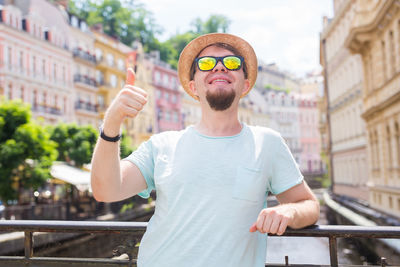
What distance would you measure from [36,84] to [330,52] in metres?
22.4

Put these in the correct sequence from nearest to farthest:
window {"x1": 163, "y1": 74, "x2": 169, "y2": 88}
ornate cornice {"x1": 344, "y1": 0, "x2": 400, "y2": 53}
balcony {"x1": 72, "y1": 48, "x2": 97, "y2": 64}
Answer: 1. ornate cornice {"x1": 344, "y1": 0, "x2": 400, "y2": 53}
2. balcony {"x1": 72, "y1": 48, "x2": 97, "y2": 64}
3. window {"x1": 163, "y1": 74, "x2": 169, "y2": 88}

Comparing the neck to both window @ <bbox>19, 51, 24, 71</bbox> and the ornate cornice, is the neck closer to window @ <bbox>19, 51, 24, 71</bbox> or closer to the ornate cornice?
the ornate cornice

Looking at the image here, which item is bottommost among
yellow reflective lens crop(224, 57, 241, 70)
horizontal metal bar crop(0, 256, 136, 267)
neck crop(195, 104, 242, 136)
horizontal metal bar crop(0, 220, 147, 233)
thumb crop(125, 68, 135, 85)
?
horizontal metal bar crop(0, 256, 136, 267)

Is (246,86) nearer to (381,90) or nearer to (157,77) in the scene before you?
(381,90)

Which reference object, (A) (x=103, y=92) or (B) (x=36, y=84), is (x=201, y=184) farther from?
(A) (x=103, y=92)

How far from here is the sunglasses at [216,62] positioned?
7.47 ft

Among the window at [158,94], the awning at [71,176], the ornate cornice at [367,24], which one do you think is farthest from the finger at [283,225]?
the window at [158,94]

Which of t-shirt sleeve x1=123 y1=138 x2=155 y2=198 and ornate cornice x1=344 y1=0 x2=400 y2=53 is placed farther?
ornate cornice x1=344 y1=0 x2=400 y2=53

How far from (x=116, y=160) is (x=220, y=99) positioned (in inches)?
22.0

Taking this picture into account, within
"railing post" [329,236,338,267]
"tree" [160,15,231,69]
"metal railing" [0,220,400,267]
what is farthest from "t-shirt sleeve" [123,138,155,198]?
"tree" [160,15,231,69]

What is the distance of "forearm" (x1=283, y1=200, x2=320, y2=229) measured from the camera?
2.03 metres

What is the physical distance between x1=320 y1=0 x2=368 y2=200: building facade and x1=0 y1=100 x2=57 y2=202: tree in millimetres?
16428

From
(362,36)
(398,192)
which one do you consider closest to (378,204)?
(398,192)

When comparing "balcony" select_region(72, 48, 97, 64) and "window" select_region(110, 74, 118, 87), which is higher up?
"balcony" select_region(72, 48, 97, 64)
